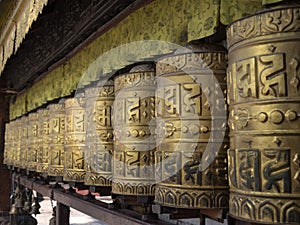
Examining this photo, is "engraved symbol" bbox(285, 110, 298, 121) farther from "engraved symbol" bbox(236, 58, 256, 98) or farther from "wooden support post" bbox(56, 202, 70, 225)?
"wooden support post" bbox(56, 202, 70, 225)

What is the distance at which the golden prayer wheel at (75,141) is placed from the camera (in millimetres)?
1588

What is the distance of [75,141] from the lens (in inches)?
64.5

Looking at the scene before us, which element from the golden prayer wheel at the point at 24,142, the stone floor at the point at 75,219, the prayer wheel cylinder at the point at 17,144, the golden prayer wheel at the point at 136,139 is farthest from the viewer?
the stone floor at the point at 75,219

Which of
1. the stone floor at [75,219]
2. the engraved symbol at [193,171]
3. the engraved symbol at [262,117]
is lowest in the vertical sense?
the stone floor at [75,219]

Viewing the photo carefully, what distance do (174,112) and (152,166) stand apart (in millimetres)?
277

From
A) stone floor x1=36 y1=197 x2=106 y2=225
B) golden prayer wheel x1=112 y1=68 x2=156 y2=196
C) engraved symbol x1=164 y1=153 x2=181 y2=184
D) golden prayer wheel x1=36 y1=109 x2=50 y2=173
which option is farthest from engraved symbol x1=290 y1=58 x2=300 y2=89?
stone floor x1=36 y1=197 x2=106 y2=225

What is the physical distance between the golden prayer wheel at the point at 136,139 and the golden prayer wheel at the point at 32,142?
114 centimetres

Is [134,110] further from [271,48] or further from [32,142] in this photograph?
[32,142]

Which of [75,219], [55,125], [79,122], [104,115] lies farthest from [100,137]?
[75,219]

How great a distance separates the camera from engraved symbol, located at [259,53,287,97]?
2.28 ft

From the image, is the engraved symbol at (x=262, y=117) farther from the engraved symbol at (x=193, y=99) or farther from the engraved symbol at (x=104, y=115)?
the engraved symbol at (x=104, y=115)

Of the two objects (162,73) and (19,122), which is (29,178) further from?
(162,73)

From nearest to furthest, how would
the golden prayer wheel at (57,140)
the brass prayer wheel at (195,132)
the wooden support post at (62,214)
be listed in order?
the brass prayer wheel at (195,132) < the golden prayer wheel at (57,140) < the wooden support post at (62,214)

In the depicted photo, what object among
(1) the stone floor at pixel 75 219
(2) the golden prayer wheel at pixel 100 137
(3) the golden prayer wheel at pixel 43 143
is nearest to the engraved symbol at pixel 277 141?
(2) the golden prayer wheel at pixel 100 137
